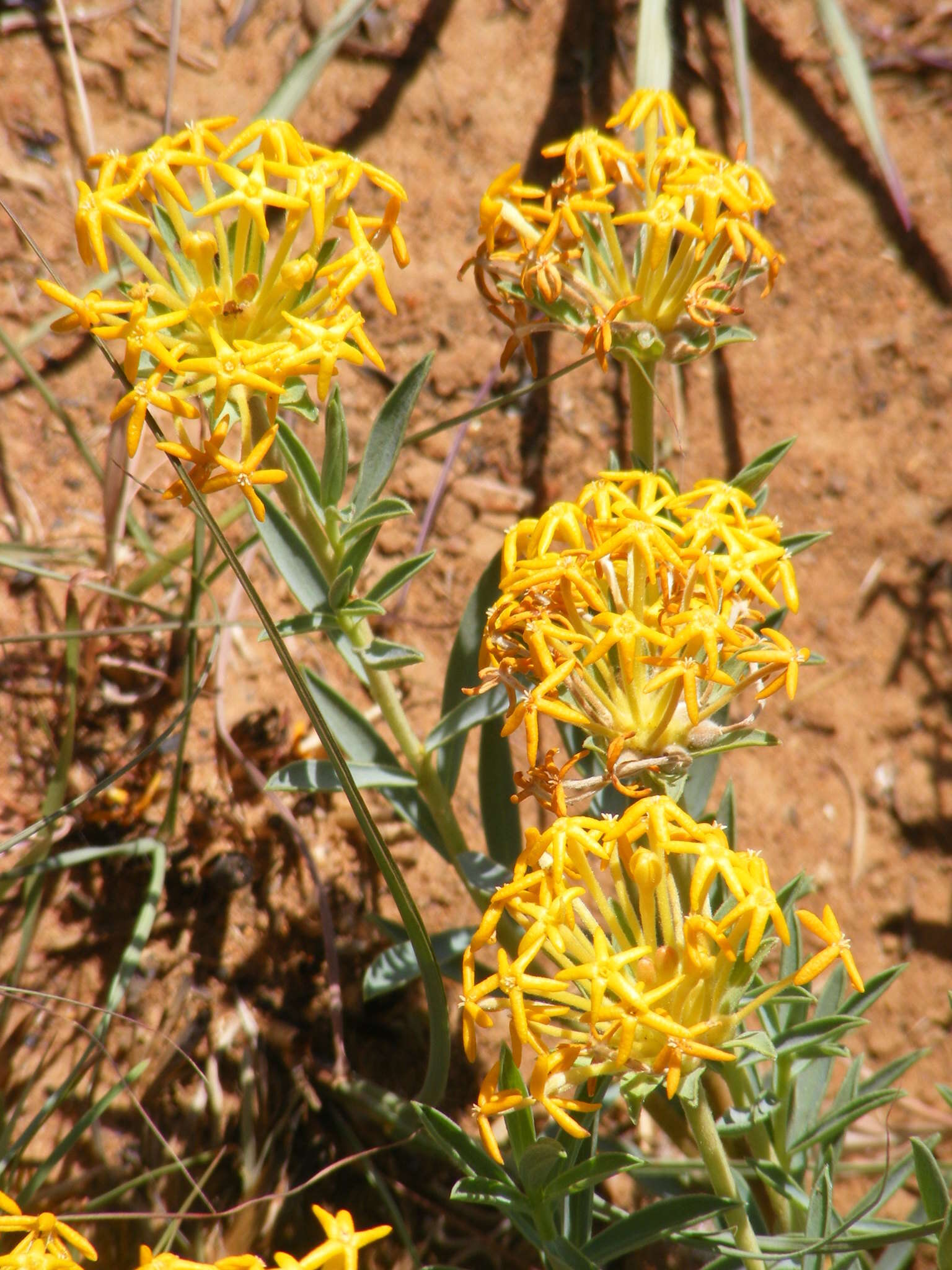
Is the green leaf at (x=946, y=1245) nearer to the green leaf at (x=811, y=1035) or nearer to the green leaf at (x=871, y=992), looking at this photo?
the green leaf at (x=811, y=1035)

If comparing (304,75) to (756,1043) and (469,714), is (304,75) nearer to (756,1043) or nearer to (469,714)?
(469,714)

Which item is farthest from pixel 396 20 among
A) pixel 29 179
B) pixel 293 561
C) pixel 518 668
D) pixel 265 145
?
pixel 518 668

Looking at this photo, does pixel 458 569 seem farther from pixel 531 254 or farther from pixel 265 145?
pixel 265 145

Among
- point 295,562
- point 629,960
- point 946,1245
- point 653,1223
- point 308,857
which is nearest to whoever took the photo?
point 629,960

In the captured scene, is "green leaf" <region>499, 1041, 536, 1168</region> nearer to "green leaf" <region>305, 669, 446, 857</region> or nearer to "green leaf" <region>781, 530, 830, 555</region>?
"green leaf" <region>305, 669, 446, 857</region>

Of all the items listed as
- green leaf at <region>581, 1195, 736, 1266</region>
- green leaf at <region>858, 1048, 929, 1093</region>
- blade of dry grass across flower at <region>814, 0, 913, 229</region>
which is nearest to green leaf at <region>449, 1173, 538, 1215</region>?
green leaf at <region>581, 1195, 736, 1266</region>

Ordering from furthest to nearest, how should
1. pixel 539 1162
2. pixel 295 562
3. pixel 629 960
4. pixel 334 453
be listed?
pixel 295 562 < pixel 334 453 < pixel 539 1162 < pixel 629 960

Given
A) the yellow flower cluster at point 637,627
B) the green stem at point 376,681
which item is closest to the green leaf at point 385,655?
the green stem at point 376,681

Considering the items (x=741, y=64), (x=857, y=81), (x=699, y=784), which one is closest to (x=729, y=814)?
(x=699, y=784)
